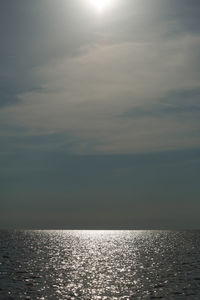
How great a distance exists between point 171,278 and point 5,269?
34826mm

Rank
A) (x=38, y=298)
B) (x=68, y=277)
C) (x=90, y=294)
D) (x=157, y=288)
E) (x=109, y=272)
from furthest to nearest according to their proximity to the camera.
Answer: (x=109, y=272)
(x=68, y=277)
(x=157, y=288)
(x=90, y=294)
(x=38, y=298)

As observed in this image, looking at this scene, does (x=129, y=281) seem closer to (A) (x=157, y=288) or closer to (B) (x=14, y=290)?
(A) (x=157, y=288)

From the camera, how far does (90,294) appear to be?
2279 inches

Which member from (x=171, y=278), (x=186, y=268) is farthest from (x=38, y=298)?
(x=186, y=268)

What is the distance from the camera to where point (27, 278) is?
7306cm

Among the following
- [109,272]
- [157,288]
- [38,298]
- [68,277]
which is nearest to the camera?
[38,298]

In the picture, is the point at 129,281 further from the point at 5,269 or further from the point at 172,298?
the point at 5,269

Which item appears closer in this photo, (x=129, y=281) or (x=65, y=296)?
(x=65, y=296)

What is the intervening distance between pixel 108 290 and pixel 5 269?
110 feet

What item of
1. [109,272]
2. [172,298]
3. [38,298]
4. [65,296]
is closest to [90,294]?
[65,296]

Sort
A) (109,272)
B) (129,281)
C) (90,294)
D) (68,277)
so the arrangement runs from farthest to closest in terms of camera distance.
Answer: (109,272)
(68,277)
(129,281)
(90,294)

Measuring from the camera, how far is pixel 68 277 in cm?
7638

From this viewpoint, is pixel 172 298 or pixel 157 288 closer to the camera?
pixel 172 298

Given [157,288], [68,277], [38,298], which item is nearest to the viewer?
[38,298]
